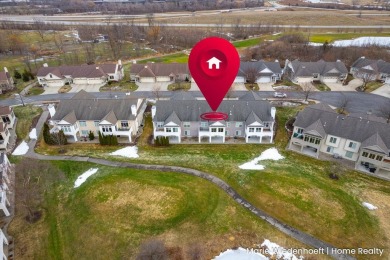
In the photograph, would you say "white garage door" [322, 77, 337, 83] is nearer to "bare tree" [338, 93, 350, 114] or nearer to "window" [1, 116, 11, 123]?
"bare tree" [338, 93, 350, 114]

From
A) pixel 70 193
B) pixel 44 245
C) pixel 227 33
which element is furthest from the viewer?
pixel 227 33

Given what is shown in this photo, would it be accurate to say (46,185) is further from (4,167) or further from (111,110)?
(111,110)

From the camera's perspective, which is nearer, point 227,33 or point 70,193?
point 70,193

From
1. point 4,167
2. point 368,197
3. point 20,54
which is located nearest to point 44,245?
point 4,167

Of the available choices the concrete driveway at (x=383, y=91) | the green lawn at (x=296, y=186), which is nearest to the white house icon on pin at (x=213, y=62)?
the green lawn at (x=296, y=186)

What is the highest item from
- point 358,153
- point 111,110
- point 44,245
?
point 111,110

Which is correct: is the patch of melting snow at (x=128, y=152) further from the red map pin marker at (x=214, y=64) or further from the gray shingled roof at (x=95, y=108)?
the red map pin marker at (x=214, y=64)

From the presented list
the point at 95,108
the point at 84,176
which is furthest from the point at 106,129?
the point at 84,176
